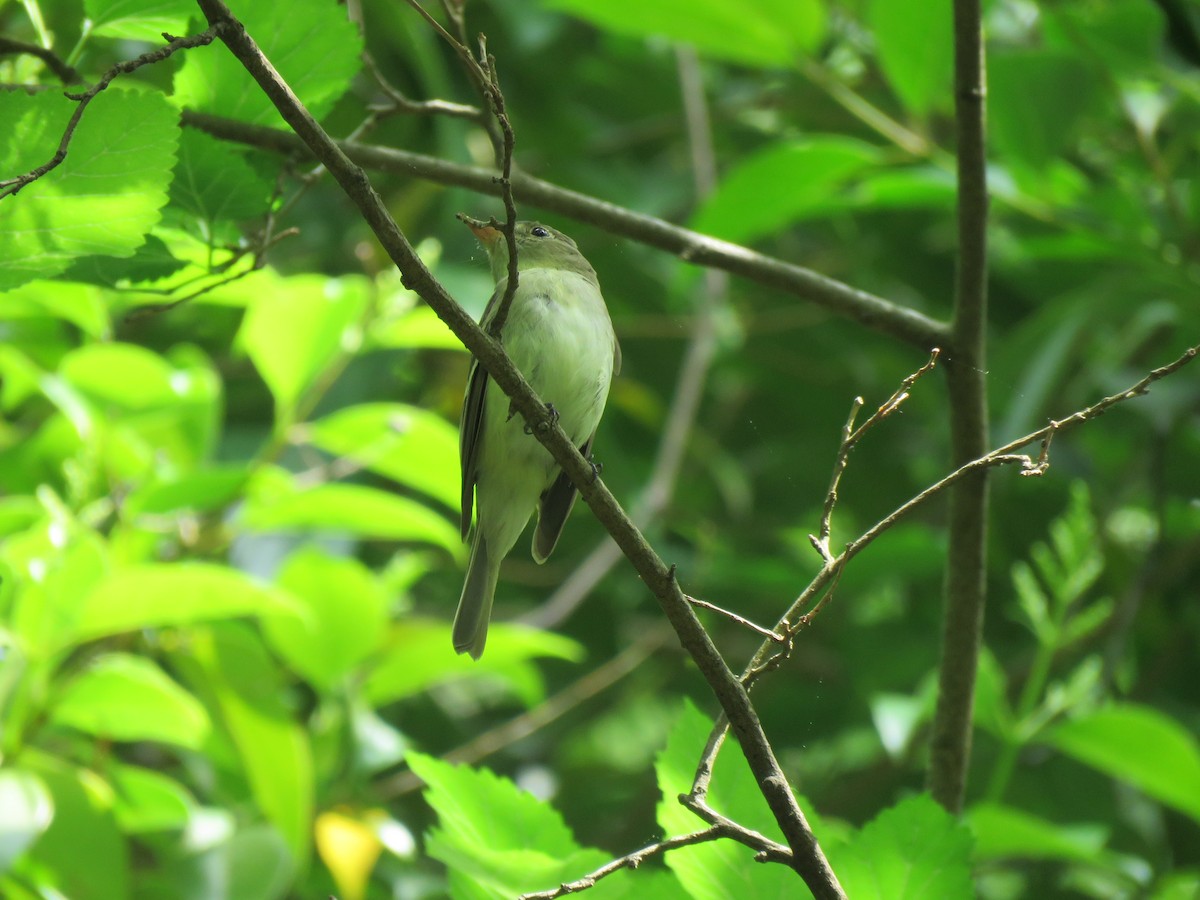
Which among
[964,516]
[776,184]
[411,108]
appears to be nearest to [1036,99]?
[776,184]

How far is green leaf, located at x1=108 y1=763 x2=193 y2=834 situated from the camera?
9.06 ft

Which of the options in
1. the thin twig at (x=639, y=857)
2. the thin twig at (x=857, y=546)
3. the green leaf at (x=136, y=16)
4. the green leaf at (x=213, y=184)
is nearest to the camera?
the thin twig at (x=639, y=857)

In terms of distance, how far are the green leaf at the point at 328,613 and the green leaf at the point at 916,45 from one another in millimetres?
1744

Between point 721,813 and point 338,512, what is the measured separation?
1660 mm

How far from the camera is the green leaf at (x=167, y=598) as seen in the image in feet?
7.94

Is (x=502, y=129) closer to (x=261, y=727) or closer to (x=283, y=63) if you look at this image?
(x=283, y=63)

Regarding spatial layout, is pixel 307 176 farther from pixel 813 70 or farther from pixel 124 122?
pixel 813 70

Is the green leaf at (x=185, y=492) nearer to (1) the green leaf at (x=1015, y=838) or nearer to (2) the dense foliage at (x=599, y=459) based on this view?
(2) the dense foliage at (x=599, y=459)

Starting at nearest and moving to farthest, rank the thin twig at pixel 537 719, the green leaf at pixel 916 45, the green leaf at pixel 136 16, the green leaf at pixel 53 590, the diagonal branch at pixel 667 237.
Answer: the green leaf at pixel 136 16, the diagonal branch at pixel 667 237, the green leaf at pixel 53 590, the green leaf at pixel 916 45, the thin twig at pixel 537 719

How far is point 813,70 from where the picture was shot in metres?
3.05

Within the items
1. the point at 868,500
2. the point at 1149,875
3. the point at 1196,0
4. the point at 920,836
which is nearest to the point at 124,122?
the point at 920,836

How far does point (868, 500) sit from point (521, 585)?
1.44 m

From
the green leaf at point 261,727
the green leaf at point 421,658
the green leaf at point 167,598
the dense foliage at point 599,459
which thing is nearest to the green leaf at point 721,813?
the dense foliage at point 599,459

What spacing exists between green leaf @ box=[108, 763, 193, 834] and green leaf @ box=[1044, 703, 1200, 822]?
1.91m
